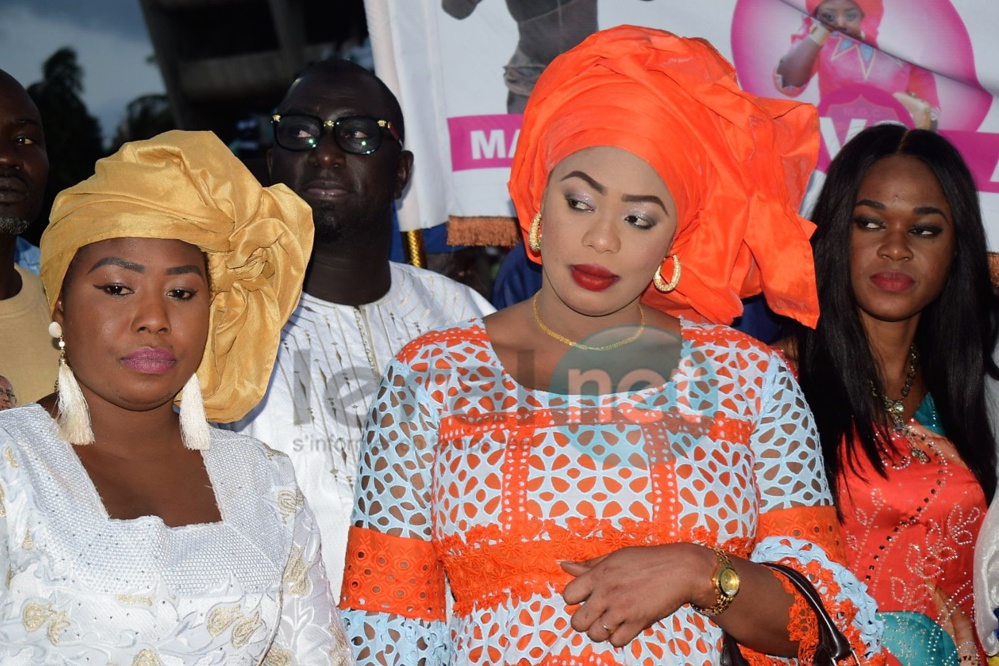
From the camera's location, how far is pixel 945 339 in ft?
11.7

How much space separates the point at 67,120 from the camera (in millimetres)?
10867

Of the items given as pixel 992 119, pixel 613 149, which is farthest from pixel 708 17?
pixel 613 149

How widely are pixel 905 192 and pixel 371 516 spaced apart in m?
1.96

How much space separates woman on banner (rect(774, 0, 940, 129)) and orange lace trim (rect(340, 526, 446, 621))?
2.34 m

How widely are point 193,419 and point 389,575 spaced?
0.60 m

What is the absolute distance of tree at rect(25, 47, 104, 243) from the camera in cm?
1056

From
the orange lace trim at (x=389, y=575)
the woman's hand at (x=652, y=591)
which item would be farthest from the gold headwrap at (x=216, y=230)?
the woman's hand at (x=652, y=591)

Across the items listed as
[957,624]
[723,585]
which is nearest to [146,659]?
[723,585]

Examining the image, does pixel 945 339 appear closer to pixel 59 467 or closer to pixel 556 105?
pixel 556 105

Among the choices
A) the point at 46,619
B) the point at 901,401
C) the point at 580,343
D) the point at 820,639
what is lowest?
the point at 901,401

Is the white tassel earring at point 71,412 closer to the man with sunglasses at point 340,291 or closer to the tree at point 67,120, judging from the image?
the man with sunglasses at point 340,291

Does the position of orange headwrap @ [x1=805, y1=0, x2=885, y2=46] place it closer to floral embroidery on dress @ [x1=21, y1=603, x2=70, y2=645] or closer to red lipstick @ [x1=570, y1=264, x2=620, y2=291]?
red lipstick @ [x1=570, y1=264, x2=620, y2=291]

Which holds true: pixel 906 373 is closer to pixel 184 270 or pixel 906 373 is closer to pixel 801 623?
pixel 801 623

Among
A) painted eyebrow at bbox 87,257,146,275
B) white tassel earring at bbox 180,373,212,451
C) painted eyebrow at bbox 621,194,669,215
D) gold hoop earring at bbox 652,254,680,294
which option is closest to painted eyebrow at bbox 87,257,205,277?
painted eyebrow at bbox 87,257,146,275
